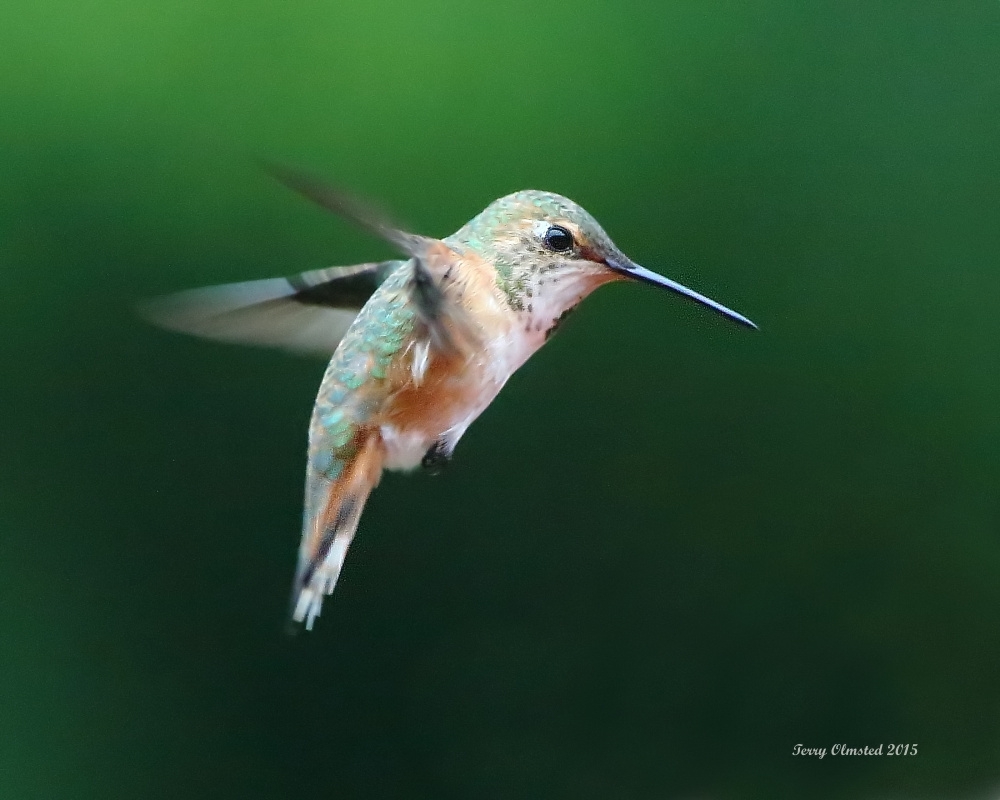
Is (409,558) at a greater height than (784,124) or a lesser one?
lesser

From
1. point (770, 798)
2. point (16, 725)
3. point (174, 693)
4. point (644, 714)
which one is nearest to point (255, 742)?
point (174, 693)

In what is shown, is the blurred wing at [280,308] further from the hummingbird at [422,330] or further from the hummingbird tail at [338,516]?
the hummingbird tail at [338,516]

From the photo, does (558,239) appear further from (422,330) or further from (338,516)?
(338,516)

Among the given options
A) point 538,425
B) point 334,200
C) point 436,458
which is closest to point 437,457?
point 436,458

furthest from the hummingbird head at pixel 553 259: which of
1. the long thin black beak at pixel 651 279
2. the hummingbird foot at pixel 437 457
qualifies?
the hummingbird foot at pixel 437 457

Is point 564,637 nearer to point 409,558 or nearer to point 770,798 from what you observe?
point 409,558

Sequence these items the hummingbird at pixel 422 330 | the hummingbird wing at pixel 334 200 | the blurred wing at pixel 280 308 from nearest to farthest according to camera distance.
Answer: the hummingbird wing at pixel 334 200 < the hummingbird at pixel 422 330 < the blurred wing at pixel 280 308

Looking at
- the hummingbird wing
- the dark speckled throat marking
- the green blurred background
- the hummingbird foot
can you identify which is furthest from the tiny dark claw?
the green blurred background
